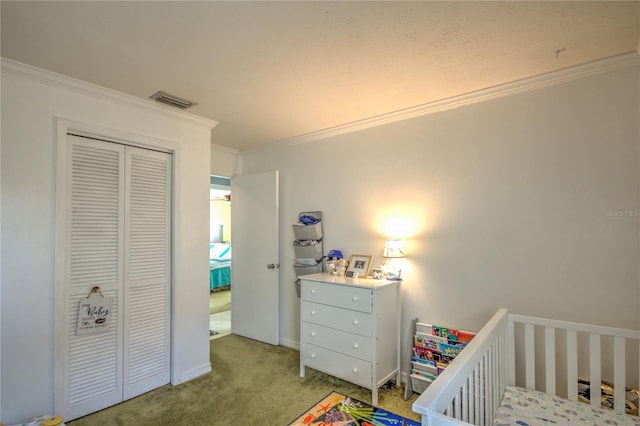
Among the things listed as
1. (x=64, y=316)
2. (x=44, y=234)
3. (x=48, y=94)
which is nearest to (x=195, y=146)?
(x=48, y=94)

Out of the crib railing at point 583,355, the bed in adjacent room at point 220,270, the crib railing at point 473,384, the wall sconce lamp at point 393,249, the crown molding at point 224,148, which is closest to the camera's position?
the crib railing at point 473,384

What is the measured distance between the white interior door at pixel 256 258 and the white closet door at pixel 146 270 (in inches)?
45.5

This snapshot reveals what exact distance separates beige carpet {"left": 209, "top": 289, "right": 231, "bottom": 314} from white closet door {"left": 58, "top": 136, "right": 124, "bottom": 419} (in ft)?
9.23

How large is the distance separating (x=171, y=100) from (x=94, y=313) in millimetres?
1676

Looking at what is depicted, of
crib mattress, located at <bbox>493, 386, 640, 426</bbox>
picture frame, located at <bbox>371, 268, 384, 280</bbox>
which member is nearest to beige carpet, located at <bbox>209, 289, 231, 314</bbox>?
picture frame, located at <bbox>371, 268, 384, 280</bbox>

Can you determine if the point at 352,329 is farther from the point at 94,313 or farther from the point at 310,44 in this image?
the point at 310,44

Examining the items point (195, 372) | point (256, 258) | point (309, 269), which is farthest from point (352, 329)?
point (256, 258)

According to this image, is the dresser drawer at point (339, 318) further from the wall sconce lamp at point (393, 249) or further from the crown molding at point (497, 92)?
the crown molding at point (497, 92)

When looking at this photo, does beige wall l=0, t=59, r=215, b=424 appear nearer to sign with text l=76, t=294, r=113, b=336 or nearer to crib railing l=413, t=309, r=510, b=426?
sign with text l=76, t=294, r=113, b=336

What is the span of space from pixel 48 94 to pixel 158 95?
66 centimetres

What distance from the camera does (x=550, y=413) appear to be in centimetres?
156

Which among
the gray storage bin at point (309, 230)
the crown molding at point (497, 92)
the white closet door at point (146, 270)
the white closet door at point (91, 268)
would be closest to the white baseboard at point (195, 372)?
the white closet door at point (146, 270)

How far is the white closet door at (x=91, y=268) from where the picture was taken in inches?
84.1

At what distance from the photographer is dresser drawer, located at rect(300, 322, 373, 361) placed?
7.97 ft
